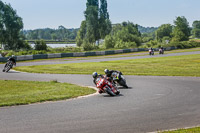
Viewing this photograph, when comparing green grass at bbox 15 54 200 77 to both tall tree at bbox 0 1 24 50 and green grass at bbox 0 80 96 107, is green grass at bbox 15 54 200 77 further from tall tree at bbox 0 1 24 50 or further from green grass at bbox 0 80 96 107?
tall tree at bbox 0 1 24 50

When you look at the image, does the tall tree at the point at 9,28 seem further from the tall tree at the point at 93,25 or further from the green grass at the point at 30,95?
the green grass at the point at 30,95

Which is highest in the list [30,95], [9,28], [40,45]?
[9,28]

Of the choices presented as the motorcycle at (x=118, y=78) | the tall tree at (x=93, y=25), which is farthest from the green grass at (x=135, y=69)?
the tall tree at (x=93, y=25)

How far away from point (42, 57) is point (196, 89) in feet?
125

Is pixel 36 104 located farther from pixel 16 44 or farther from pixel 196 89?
pixel 16 44

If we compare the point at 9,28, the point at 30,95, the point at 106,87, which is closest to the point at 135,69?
the point at 106,87

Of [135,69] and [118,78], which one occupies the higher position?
[118,78]

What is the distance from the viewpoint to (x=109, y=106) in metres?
12.9

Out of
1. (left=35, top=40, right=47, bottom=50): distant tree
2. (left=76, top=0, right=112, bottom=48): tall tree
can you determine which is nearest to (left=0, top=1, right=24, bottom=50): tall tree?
(left=35, top=40, right=47, bottom=50): distant tree

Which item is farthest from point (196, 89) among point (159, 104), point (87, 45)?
point (87, 45)

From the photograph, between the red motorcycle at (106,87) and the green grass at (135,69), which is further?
the green grass at (135,69)

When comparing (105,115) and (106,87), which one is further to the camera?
(106,87)

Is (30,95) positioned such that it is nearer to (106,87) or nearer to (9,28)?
(106,87)

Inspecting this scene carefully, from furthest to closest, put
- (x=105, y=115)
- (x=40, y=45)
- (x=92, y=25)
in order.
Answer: (x=92, y=25) → (x=40, y=45) → (x=105, y=115)
